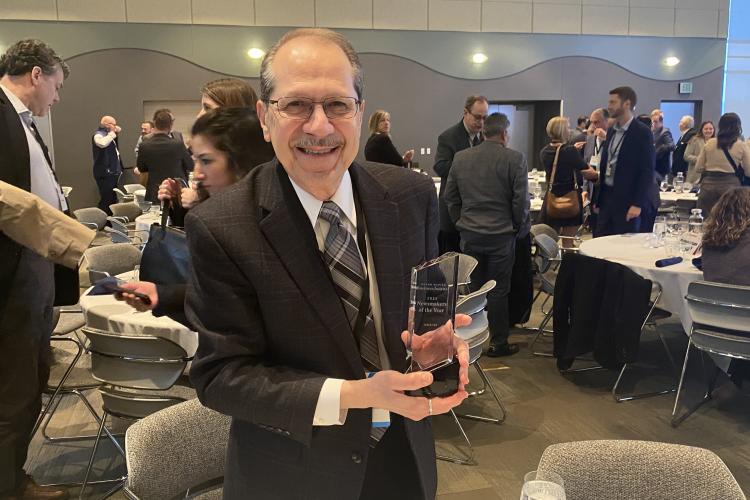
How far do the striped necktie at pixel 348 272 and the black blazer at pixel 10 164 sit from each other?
2.07 meters

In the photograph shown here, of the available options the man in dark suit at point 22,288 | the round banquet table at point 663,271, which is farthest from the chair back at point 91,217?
the round banquet table at point 663,271

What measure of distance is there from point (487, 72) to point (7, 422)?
11610 millimetres

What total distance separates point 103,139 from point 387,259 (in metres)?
10.2

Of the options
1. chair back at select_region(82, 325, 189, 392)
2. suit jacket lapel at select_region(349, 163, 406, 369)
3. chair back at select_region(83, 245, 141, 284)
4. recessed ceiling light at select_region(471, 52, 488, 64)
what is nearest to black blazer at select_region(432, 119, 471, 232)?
chair back at select_region(83, 245, 141, 284)

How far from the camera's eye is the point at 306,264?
44.4 inches

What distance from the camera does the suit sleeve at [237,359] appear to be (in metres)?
1.08

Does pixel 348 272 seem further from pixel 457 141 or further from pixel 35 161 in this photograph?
pixel 457 141

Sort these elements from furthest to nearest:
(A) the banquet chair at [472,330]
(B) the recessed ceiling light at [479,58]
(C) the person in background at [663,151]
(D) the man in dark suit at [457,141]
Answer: (B) the recessed ceiling light at [479,58]
(C) the person in background at [663,151]
(D) the man in dark suit at [457,141]
(A) the banquet chair at [472,330]

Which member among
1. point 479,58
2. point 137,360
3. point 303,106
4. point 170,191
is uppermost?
point 479,58

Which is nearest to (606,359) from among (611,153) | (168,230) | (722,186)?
(611,153)

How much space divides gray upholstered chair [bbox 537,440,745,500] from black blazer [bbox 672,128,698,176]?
33.6 feet

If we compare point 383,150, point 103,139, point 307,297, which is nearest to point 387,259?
point 307,297

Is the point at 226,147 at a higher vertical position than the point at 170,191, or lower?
higher

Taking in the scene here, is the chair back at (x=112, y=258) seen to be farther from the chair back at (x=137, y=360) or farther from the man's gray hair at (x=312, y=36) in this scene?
the man's gray hair at (x=312, y=36)
